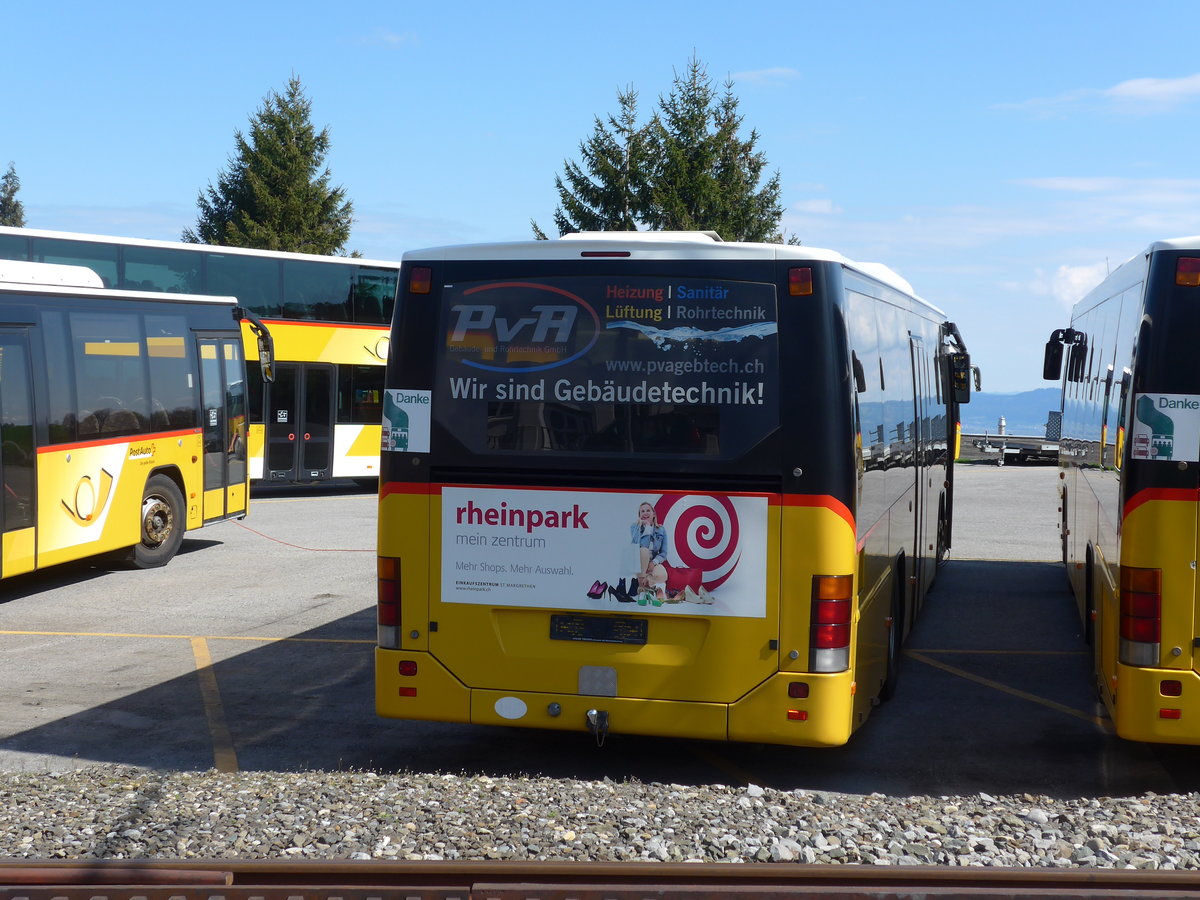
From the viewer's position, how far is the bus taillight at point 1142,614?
21.9 feet

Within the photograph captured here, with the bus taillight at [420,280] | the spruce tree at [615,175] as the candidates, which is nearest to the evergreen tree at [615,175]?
the spruce tree at [615,175]

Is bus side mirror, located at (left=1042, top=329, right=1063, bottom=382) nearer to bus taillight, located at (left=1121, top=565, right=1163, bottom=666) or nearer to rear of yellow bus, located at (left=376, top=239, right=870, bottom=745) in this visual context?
bus taillight, located at (left=1121, top=565, right=1163, bottom=666)

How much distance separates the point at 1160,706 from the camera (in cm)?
666

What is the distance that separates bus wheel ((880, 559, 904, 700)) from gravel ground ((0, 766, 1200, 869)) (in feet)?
8.29

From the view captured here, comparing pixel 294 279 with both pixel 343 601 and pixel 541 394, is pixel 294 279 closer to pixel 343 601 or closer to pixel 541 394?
Answer: pixel 343 601

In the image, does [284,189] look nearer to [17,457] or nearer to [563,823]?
[17,457]

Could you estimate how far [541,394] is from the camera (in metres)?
6.95

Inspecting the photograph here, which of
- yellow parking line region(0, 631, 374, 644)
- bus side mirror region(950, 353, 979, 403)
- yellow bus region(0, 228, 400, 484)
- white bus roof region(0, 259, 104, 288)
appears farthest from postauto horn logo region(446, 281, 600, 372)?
yellow bus region(0, 228, 400, 484)

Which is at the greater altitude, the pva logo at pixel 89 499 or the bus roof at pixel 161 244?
the bus roof at pixel 161 244

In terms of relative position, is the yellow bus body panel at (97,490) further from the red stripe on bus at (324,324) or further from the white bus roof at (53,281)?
the red stripe on bus at (324,324)

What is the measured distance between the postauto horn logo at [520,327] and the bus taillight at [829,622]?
5.77 ft

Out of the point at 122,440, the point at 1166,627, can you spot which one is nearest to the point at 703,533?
the point at 1166,627

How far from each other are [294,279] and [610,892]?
68.4 ft

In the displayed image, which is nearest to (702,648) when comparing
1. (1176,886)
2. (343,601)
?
(1176,886)
